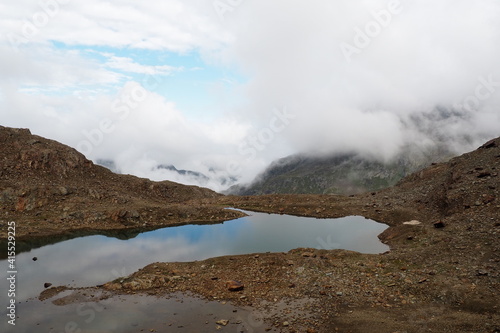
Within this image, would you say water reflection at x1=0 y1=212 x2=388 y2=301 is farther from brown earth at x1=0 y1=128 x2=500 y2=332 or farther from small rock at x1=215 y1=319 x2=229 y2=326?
small rock at x1=215 y1=319 x2=229 y2=326

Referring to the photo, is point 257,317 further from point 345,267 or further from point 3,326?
point 3,326

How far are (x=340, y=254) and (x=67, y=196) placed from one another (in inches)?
2089

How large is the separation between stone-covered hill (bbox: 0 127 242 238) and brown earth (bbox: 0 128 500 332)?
22cm

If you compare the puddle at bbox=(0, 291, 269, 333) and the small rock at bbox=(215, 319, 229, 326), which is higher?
the puddle at bbox=(0, 291, 269, 333)

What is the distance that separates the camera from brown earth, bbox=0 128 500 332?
23.1 m

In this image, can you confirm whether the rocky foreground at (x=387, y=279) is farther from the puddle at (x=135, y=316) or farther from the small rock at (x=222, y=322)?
the small rock at (x=222, y=322)

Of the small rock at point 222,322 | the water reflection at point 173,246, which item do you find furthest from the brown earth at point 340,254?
the water reflection at point 173,246

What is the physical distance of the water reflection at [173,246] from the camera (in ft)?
110

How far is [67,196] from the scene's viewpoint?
62.1 meters

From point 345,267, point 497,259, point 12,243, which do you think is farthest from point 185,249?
point 497,259

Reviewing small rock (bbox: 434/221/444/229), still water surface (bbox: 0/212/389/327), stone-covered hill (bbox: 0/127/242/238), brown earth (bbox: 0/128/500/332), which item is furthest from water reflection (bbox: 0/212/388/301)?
small rock (bbox: 434/221/444/229)

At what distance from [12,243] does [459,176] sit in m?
71.3

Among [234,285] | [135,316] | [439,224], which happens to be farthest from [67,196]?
[439,224]

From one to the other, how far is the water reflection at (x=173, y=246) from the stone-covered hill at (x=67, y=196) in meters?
6.83
